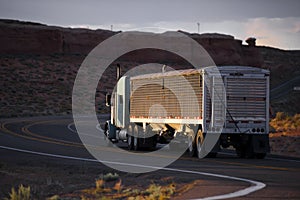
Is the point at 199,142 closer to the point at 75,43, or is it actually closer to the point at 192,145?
the point at 192,145

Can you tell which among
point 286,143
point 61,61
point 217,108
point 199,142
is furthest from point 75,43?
point 217,108

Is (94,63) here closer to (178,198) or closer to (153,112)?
(153,112)

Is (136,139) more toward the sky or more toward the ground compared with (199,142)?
more toward the ground

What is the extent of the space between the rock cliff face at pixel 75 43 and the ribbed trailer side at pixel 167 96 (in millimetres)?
79538

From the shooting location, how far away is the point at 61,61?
343 feet

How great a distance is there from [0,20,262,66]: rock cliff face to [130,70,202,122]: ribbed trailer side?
79538 mm

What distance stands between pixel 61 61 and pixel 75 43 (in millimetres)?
12486

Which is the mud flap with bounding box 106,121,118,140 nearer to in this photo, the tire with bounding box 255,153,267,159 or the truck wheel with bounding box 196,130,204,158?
the truck wheel with bounding box 196,130,204,158

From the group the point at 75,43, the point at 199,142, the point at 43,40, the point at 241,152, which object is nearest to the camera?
the point at 199,142

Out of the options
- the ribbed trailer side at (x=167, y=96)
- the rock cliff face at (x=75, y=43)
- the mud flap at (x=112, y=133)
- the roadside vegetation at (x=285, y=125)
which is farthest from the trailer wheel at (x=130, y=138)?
the rock cliff face at (x=75, y=43)

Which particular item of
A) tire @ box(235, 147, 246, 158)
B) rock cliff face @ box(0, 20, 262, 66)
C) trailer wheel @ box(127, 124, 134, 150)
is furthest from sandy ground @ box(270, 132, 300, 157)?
rock cliff face @ box(0, 20, 262, 66)

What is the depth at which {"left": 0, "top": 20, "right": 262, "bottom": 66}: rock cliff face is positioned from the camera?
360 ft

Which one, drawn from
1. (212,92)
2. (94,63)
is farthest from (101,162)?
(94,63)

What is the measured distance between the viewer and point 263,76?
23938mm
